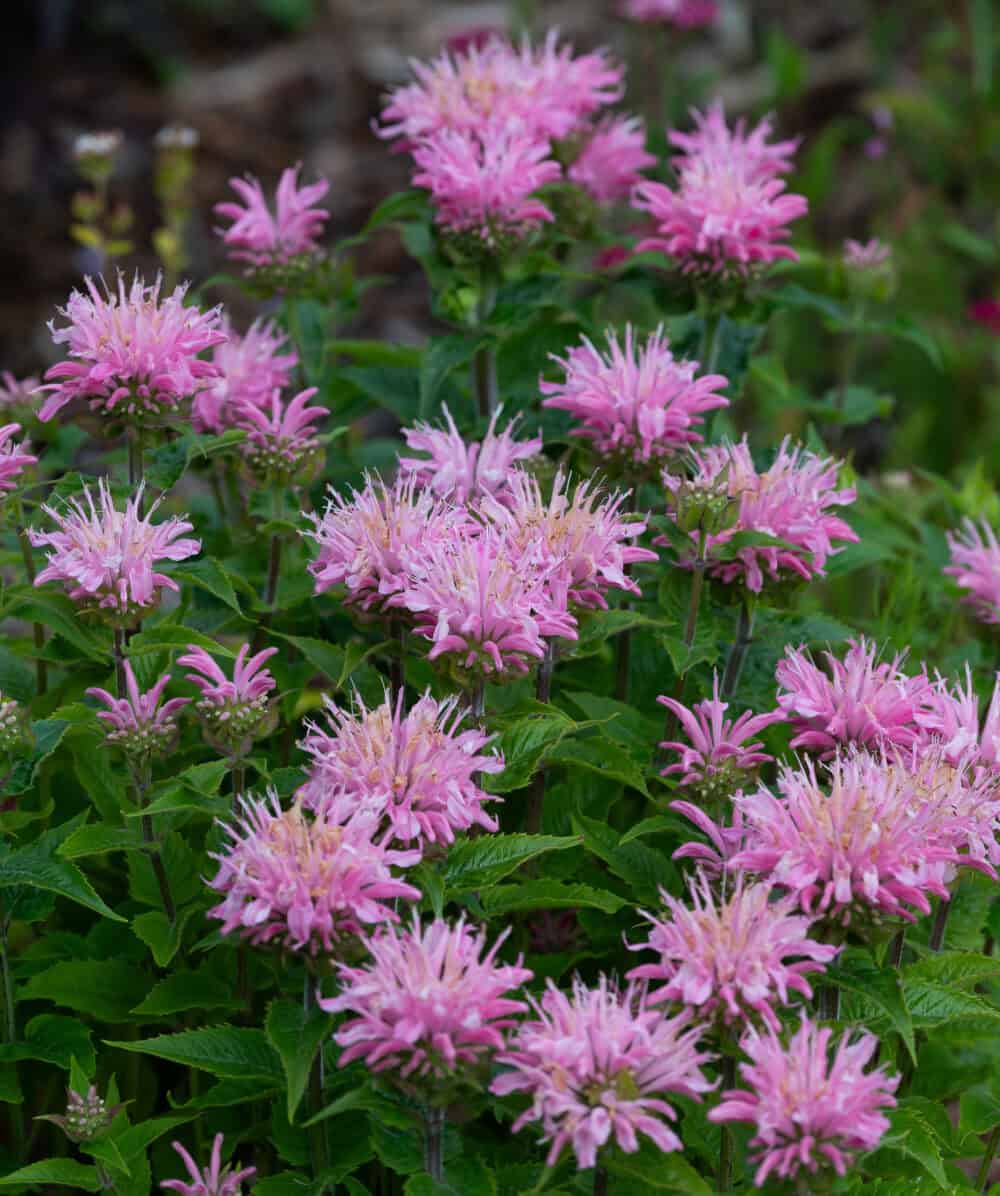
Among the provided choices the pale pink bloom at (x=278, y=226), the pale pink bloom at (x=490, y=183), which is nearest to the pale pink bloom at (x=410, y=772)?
the pale pink bloom at (x=490, y=183)

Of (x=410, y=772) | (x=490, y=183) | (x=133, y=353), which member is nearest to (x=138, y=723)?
(x=410, y=772)

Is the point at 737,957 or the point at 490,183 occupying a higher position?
the point at 490,183

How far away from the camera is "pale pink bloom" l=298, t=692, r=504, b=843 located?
1.79 meters

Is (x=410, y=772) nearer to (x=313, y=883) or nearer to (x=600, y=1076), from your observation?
(x=313, y=883)

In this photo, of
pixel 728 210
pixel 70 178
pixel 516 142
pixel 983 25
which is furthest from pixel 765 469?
pixel 70 178

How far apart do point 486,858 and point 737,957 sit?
1.19 feet

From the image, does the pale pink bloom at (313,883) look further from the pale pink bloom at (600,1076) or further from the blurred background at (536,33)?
the blurred background at (536,33)

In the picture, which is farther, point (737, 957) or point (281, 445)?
point (281, 445)

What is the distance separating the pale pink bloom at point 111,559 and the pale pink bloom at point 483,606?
32 cm

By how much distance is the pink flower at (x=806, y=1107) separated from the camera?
155 cm

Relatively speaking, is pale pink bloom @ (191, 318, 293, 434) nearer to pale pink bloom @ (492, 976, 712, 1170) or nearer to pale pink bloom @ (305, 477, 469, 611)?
pale pink bloom @ (305, 477, 469, 611)

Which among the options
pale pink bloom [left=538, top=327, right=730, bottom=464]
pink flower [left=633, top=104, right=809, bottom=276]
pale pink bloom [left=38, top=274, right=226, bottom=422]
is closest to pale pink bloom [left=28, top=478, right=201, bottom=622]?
pale pink bloom [left=38, top=274, right=226, bottom=422]

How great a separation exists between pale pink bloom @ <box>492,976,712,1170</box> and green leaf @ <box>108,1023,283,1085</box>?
16.2 inches

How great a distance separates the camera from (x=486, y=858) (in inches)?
74.7
